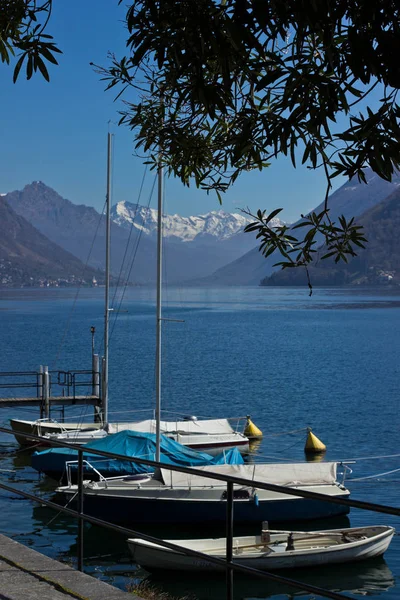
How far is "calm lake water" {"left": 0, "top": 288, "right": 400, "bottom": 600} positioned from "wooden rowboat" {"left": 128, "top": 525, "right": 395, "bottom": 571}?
291 millimetres

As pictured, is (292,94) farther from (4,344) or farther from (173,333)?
(173,333)

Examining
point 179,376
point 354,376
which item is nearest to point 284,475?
point 179,376

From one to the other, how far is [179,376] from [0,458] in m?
28.5

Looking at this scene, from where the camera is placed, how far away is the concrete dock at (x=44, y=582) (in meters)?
5.37

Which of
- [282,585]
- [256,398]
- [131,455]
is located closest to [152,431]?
[131,455]

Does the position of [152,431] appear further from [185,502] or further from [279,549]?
[279,549]

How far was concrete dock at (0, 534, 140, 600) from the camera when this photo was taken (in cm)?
537

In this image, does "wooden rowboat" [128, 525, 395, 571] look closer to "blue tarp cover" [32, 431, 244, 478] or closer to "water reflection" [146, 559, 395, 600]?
"water reflection" [146, 559, 395, 600]

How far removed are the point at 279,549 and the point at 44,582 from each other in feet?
38.1

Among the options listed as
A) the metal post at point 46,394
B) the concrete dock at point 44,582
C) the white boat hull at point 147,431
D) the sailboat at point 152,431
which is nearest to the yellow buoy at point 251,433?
the sailboat at point 152,431

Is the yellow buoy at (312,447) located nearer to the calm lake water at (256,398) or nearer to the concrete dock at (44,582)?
the calm lake water at (256,398)

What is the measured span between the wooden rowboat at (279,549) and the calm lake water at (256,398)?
0.29 meters

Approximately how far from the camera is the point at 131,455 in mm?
22938

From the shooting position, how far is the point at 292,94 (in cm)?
420
